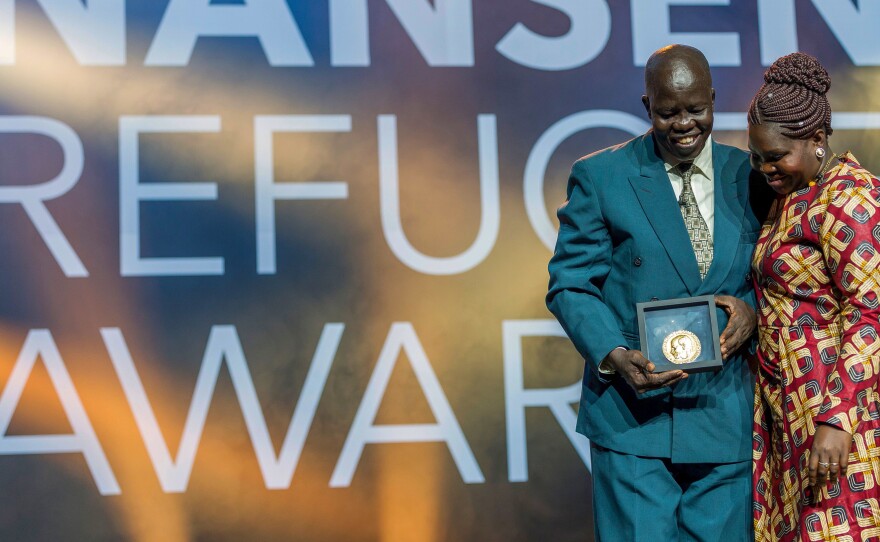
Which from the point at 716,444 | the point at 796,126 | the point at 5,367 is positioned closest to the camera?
the point at 796,126

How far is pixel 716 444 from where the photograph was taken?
2338 mm

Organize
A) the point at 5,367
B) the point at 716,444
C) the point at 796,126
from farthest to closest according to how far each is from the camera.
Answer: the point at 5,367 < the point at 716,444 < the point at 796,126

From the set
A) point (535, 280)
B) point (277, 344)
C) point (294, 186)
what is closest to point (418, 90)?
point (294, 186)

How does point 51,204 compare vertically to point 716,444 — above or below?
above

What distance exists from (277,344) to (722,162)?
1856 millimetres

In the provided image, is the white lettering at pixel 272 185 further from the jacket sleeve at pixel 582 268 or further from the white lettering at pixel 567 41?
the jacket sleeve at pixel 582 268

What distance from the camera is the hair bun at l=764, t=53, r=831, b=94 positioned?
2217 millimetres

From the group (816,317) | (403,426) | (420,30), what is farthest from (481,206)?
(816,317)

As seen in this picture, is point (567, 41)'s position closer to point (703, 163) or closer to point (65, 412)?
point (703, 163)

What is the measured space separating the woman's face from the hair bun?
103 mm

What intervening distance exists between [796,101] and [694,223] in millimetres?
368

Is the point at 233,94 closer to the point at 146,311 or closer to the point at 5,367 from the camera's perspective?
the point at 146,311

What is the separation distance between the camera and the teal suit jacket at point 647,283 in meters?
2.35

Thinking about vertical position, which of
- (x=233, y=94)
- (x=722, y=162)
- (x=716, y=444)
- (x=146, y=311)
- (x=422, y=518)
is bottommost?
(x=422, y=518)
